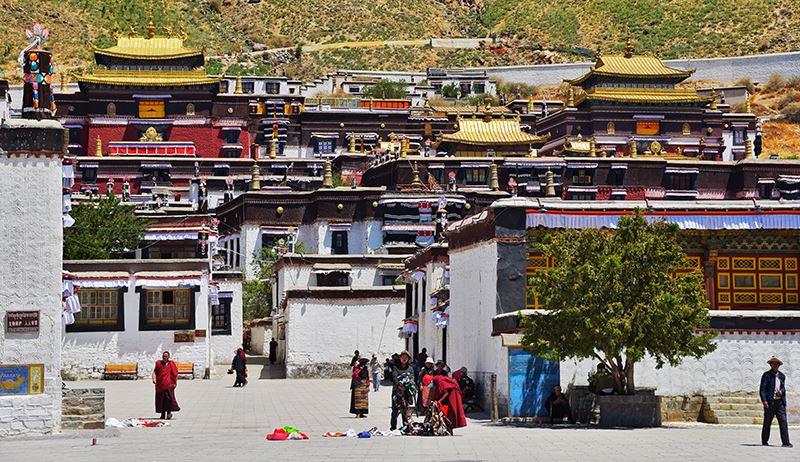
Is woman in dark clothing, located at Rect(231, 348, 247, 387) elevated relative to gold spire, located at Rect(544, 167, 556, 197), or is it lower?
lower

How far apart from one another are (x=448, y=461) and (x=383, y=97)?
277 feet

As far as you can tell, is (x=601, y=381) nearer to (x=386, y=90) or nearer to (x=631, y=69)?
(x=631, y=69)

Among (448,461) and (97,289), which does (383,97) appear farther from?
(448,461)

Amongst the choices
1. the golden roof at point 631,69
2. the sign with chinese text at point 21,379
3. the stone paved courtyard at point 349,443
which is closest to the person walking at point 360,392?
the stone paved courtyard at point 349,443

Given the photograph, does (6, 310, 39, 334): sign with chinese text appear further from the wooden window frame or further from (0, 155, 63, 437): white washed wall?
the wooden window frame

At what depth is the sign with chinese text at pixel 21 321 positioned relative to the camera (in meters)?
24.9

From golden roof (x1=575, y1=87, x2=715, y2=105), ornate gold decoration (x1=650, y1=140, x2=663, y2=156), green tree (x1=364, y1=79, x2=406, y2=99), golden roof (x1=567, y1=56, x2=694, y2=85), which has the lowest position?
ornate gold decoration (x1=650, y1=140, x2=663, y2=156)

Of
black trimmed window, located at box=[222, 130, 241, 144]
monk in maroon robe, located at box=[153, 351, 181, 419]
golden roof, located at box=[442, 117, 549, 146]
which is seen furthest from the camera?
black trimmed window, located at box=[222, 130, 241, 144]

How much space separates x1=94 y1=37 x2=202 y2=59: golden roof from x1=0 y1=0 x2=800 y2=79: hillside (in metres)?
34.4

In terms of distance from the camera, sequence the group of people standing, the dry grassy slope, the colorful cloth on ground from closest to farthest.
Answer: the colorful cloth on ground < the group of people standing < the dry grassy slope

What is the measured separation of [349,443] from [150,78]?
224 ft

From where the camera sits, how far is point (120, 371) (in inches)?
1869

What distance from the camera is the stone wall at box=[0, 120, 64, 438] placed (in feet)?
81.5

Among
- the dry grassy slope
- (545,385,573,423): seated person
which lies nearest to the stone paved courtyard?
(545,385,573,423): seated person
